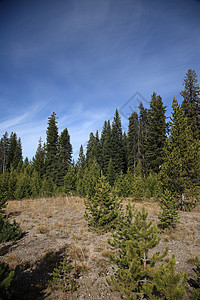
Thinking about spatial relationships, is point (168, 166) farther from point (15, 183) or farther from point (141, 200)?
point (15, 183)

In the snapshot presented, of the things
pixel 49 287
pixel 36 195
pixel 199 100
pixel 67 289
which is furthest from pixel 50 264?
pixel 199 100

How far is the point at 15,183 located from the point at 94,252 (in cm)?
1810

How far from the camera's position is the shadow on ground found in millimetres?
3898

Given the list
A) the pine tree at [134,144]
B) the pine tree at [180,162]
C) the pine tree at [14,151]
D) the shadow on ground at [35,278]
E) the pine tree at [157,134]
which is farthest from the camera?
the pine tree at [14,151]

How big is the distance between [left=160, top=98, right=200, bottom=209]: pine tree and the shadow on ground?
9867mm

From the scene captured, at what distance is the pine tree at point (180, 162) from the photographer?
11.9m

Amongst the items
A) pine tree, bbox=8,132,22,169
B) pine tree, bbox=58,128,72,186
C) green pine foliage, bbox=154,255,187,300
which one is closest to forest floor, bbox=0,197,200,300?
green pine foliage, bbox=154,255,187,300

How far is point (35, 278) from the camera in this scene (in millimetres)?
4594

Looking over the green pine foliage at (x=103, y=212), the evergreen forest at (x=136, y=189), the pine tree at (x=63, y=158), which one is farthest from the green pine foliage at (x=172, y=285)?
the pine tree at (x=63, y=158)

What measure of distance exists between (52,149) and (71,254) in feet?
95.0

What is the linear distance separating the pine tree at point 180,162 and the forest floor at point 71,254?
293 cm

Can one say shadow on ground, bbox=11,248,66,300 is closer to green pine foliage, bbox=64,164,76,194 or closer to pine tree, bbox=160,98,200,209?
pine tree, bbox=160,98,200,209

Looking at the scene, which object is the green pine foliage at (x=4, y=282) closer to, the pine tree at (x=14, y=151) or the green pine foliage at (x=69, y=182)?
the green pine foliage at (x=69, y=182)

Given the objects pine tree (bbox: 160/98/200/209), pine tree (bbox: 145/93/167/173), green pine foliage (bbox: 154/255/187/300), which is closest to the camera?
green pine foliage (bbox: 154/255/187/300)
